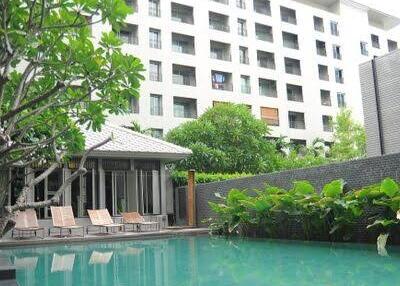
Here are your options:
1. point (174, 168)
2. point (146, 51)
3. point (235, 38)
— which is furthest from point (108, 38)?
point (235, 38)

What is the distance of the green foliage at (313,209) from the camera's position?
9.59m

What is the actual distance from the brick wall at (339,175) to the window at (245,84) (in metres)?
20.8

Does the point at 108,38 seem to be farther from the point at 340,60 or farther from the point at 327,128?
the point at 340,60

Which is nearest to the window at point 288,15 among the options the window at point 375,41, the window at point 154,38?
the window at point 375,41

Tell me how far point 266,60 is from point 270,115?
5.02 meters

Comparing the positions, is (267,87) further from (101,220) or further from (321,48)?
(101,220)

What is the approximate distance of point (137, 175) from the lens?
19203mm

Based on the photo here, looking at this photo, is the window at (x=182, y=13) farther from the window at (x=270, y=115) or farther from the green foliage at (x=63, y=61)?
the green foliage at (x=63, y=61)

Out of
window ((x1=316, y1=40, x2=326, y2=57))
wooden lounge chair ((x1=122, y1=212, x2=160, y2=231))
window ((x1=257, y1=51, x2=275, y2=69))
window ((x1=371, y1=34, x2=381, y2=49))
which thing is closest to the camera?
wooden lounge chair ((x1=122, y1=212, x2=160, y2=231))

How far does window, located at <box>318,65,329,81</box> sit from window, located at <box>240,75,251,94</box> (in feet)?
28.5

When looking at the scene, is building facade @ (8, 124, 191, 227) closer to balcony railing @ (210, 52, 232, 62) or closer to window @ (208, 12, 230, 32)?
balcony railing @ (210, 52, 232, 62)

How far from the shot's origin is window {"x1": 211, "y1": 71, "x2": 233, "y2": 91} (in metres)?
35.6

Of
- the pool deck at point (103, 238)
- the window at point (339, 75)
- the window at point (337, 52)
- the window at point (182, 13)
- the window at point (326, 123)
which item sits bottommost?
the pool deck at point (103, 238)

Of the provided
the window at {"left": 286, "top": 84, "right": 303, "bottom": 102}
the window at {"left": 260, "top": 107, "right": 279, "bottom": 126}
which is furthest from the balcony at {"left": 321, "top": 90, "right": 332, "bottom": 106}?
the window at {"left": 260, "top": 107, "right": 279, "bottom": 126}
